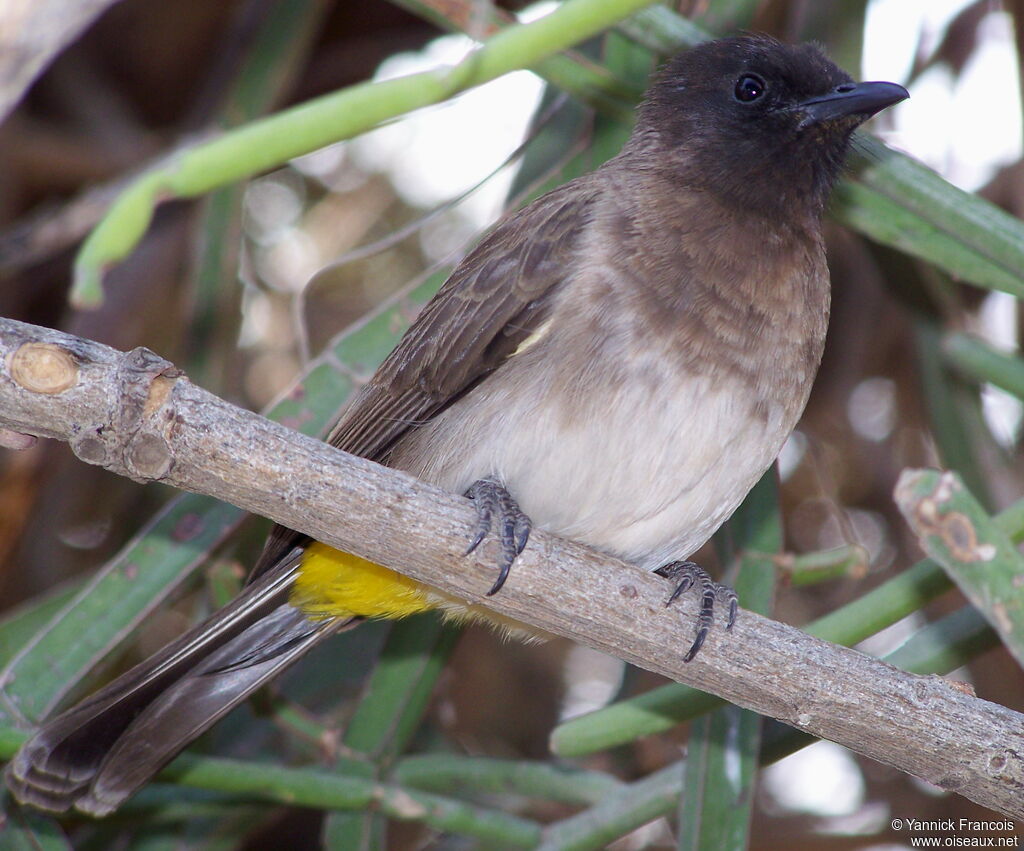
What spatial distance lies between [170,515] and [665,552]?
1149 mm

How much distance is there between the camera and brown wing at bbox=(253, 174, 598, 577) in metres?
2.54

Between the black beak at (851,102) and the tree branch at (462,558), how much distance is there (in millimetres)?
1223

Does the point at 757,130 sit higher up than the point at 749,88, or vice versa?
the point at 749,88

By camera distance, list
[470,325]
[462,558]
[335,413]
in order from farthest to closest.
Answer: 1. [335,413]
2. [470,325]
3. [462,558]

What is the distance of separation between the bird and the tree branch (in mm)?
174

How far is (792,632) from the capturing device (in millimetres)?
2035

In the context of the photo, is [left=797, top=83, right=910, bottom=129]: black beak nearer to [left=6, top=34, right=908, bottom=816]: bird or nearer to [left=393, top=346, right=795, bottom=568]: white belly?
[left=6, top=34, right=908, bottom=816]: bird

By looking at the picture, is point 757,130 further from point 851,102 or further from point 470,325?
point 470,325

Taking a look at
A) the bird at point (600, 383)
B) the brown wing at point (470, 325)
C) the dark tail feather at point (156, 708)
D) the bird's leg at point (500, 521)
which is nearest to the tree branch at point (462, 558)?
the bird's leg at point (500, 521)

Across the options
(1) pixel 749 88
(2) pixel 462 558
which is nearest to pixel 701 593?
(2) pixel 462 558

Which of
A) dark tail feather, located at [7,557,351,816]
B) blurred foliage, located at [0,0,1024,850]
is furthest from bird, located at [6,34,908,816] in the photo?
blurred foliage, located at [0,0,1024,850]

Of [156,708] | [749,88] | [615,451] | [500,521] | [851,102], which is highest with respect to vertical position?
[749,88]

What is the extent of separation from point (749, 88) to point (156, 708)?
199 centimetres

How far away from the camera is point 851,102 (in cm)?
267
